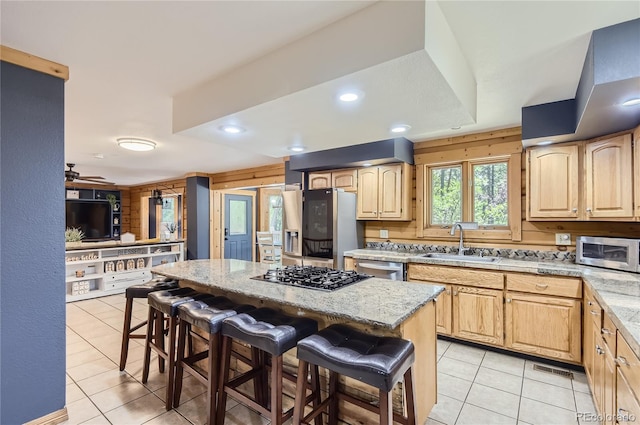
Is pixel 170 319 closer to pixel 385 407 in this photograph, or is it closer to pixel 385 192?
pixel 385 407

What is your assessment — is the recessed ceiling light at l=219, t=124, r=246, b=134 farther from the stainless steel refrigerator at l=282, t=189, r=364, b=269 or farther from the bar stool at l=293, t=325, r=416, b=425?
the bar stool at l=293, t=325, r=416, b=425

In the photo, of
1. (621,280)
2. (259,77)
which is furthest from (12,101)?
(621,280)

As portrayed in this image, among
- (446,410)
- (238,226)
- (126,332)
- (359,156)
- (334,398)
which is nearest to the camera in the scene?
(334,398)

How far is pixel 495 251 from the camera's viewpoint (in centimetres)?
340

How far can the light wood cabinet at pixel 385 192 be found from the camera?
3.76 meters

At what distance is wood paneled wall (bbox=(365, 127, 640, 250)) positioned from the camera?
2869mm

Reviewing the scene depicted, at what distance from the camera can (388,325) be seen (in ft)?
4.51

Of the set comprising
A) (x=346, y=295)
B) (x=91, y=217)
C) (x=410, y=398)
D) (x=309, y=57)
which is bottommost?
(x=410, y=398)

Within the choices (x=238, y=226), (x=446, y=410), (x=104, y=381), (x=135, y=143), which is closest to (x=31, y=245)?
(x=104, y=381)

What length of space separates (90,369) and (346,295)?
245 centimetres

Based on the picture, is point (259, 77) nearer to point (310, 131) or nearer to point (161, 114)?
point (310, 131)

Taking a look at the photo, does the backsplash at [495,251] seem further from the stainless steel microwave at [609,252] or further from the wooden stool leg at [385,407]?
the wooden stool leg at [385,407]

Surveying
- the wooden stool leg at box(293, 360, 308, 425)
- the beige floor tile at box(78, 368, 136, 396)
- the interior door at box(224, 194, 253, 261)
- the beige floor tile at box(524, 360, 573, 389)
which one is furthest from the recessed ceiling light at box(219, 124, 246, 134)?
the interior door at box(224, 194, 253, 261)

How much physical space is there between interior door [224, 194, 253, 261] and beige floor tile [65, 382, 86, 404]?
15.9 ft
